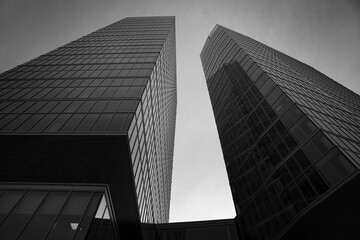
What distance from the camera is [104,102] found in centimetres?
2380

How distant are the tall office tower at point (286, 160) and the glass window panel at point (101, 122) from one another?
16.3 meters

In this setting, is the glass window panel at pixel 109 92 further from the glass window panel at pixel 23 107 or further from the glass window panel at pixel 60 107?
the glass window panel at pixel 23 107

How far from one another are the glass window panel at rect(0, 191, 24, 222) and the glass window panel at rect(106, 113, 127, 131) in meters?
7.08

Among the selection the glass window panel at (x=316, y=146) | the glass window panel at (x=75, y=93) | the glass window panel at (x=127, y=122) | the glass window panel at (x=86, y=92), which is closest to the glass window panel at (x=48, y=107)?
the glass window panel at (x=75, y=93)

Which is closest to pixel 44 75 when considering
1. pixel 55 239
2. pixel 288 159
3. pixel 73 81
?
pixel 73 81

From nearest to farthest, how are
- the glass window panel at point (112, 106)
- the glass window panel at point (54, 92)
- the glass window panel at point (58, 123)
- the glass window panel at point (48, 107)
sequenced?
1. the glass window panel at point (58, 123)
2. the glass window panel at point (112, 106)
3. the glass window panel at point (48, 107)
4. the glass window panel at point (54, 92)

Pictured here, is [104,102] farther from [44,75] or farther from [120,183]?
[44,75]

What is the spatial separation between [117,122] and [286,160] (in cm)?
1554

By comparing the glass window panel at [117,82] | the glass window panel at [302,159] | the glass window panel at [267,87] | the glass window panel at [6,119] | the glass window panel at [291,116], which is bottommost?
the glass window panel at [302,159]

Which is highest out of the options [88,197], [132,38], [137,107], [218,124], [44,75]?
[132,38]

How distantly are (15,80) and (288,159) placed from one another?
31.1 m

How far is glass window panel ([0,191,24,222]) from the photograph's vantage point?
13467 mm

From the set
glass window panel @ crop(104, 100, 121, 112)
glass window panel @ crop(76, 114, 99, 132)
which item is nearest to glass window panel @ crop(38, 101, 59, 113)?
glass window panel @ crop(76, 114, 99, 132)

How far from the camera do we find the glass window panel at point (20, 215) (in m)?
12.3
